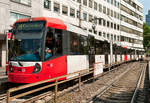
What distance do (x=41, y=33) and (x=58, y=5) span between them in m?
22.8

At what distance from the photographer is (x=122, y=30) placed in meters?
58.4

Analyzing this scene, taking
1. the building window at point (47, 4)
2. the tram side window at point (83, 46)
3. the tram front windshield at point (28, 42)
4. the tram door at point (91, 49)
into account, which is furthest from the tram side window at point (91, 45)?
the building window at point (47, 4)

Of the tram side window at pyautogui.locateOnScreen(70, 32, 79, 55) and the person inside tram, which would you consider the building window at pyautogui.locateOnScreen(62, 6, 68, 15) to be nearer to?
the tram side window at pyautogui.locateOnScreen(70, 32, 79, 55)

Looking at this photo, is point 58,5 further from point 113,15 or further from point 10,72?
point 113,15

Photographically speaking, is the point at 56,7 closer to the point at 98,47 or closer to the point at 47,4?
the point at 47,4

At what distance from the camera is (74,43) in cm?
1034

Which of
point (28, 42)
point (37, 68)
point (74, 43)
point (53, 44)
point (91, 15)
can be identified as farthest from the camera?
point (91, 15)

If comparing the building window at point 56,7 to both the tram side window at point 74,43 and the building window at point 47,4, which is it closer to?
the building window at point 47,4

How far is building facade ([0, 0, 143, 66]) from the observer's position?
843 inches

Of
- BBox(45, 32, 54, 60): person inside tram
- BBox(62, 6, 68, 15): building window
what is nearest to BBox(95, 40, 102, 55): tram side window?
BBox(45, 32, 54, 60): person inside tram

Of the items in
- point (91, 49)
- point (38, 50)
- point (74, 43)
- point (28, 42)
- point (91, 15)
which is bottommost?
point (38, 50)

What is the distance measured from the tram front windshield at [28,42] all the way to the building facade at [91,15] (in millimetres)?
5657

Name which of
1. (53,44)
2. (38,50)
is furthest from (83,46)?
(38,50)

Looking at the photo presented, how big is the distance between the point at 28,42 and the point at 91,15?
34097mm
